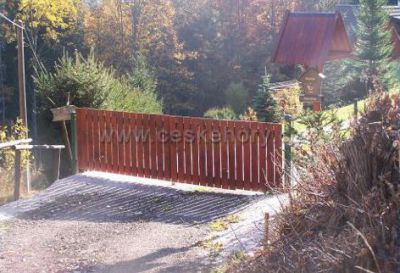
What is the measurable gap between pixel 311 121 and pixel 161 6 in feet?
116

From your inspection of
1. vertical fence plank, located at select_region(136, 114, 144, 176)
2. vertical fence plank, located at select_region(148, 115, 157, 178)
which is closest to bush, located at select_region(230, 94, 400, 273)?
vertical fence plank, located at select_region(148, 115, 157, 178)

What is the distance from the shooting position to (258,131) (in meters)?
9.77

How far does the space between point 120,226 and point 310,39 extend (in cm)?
1093

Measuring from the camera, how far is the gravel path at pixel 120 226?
717cm

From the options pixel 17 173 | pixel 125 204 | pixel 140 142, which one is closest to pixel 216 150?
pixel 140 142

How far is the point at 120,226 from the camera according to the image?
868cm

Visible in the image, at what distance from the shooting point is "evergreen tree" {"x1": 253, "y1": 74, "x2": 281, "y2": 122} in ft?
52.5

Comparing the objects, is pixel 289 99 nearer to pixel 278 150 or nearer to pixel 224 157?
pixel 224 157

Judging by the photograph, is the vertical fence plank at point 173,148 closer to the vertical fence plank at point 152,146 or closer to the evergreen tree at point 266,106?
the vertical fence plank at point 152,146

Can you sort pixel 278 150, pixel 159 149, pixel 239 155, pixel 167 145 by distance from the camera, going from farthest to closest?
pixel 159 149 → pixel 167 145 → pixel 239 155 → pixel 278 150

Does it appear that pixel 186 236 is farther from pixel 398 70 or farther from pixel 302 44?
pixel 398 70

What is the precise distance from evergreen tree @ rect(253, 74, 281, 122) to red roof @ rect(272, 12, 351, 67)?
173 cm

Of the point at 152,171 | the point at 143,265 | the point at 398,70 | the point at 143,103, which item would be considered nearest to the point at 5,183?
the point at 152,171

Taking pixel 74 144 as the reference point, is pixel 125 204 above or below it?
below
